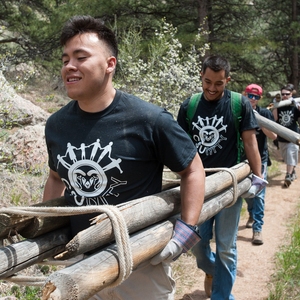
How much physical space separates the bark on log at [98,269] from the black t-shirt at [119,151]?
24 centimetres

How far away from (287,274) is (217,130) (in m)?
1.91

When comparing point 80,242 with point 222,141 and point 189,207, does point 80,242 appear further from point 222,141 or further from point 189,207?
point 222,141

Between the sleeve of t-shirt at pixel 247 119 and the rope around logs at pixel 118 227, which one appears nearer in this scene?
the rope around logs at pixel 118 227

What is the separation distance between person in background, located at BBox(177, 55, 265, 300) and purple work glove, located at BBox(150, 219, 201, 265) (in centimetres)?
155

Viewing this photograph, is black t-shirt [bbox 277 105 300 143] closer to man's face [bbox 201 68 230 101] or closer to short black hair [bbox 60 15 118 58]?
→ man's face [bbox 201 68 230 101]

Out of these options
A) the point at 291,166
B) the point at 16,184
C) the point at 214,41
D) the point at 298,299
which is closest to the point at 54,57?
the point at 214,41

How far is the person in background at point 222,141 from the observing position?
383 cm

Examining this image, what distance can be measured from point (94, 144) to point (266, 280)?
3.36 meters

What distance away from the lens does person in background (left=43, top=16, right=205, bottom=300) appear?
2248 millimetres

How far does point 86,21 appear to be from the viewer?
232cm

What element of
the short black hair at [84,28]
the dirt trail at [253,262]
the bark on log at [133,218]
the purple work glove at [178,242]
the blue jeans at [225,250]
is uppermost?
the short black hair at [84,28]

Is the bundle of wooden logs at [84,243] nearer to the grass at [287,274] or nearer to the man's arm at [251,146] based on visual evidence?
the man's arm at [251,146]

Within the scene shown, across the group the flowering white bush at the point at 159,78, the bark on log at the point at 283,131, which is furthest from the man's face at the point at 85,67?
the flowering white bush at the point at 159,78

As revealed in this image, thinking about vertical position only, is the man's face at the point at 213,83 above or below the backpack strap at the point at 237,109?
above
